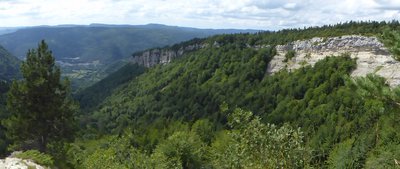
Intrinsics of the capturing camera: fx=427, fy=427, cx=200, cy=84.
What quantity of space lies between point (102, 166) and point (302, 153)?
2591 cm

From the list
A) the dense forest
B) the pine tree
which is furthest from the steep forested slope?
the pine tree

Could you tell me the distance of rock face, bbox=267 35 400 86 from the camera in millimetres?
124750

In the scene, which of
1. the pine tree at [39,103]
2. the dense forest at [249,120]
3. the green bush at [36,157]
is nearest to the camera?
the dense forest at [249,120]

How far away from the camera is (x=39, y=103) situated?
39.2 metres

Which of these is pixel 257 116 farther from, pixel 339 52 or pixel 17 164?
pixel 339 52

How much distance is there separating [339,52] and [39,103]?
124243 millimetres

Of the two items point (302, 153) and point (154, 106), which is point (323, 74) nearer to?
point (154, 106)

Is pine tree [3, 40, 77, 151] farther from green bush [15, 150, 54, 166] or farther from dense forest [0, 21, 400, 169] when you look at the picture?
green bush [15, 150, 54, 166]

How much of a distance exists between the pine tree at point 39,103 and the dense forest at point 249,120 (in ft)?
0.64

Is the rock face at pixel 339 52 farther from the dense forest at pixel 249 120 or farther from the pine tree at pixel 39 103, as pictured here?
the pine tree at pixel 39 103

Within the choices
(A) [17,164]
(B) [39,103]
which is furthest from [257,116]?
(B) [39,103]

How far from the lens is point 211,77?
613 ft

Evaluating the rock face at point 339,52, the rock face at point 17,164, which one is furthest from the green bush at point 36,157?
the rock face at point 339,52

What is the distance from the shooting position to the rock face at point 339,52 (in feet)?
409
